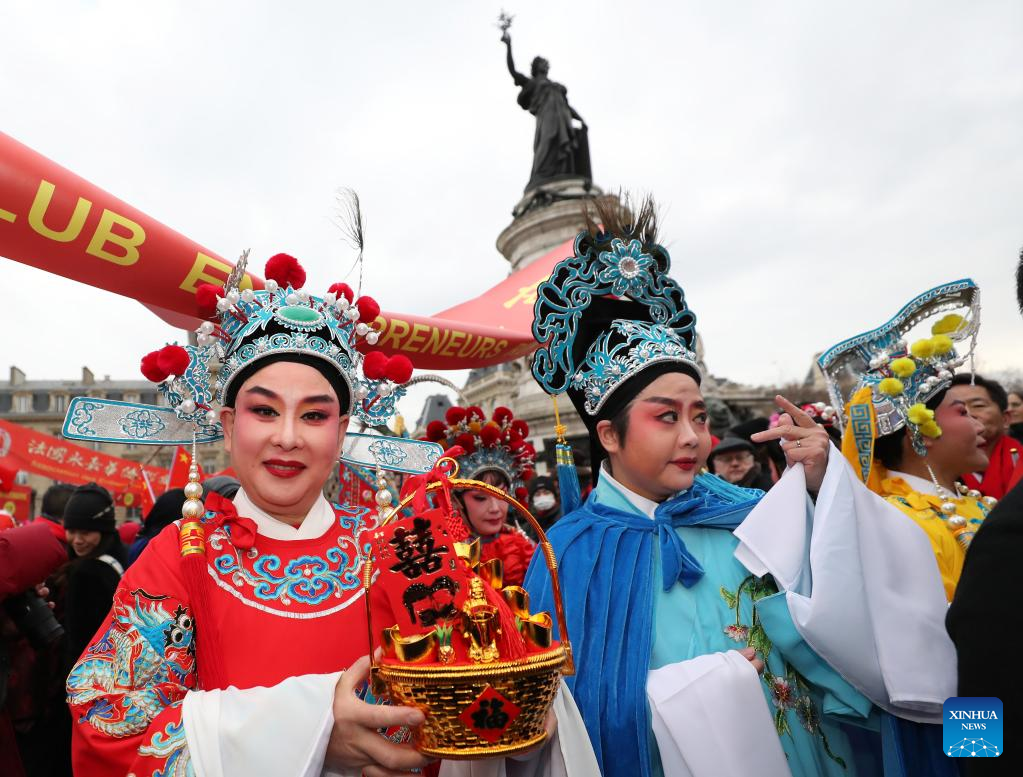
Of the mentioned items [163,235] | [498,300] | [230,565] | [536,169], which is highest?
[536,169]

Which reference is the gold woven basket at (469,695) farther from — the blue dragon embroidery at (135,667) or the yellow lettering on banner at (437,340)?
the yellow lettering on banner at (437,340)

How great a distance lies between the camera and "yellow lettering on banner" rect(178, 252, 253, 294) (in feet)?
10.2

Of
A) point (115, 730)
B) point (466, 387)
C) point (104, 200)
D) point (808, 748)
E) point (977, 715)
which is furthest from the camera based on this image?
point (466, 387)

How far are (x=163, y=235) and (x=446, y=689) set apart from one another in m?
2.49

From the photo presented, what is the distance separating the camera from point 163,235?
302cm

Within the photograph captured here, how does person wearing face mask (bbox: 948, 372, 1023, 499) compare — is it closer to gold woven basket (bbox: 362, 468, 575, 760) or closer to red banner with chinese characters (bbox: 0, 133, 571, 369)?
gold woven basket (bbox: 362, 468, 575, 760)

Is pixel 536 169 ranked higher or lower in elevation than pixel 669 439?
higher

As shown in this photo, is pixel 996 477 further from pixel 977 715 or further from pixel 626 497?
pixel 977 715

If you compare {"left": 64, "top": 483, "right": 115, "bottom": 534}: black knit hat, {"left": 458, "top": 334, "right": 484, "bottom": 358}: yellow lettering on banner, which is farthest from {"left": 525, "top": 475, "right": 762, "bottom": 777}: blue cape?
{"left": 64, "top": 483, "right": 115, "bottom": 534}: black knit hat

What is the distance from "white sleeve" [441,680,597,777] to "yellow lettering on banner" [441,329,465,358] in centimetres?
349

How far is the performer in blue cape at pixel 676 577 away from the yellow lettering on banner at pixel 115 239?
5.72 feet

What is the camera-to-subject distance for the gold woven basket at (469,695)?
4.72ft

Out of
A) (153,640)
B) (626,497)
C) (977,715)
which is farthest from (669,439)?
(153,640)

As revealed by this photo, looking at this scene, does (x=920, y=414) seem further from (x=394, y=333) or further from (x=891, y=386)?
(x=394, y=333)
